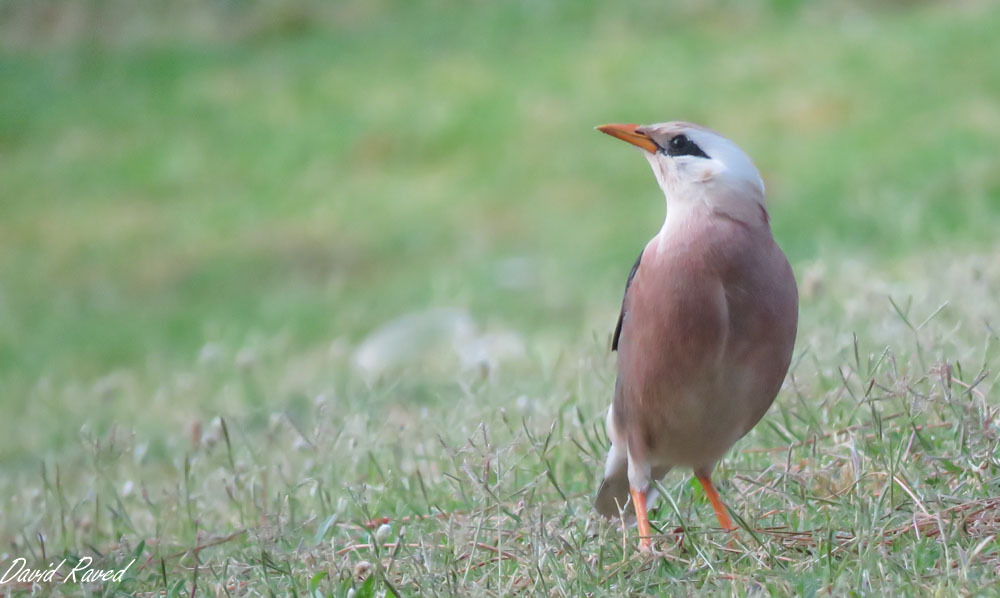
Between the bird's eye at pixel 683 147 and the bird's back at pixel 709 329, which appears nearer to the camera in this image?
the bird's back at pixel 709 329

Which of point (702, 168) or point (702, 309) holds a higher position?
point (702, 168)

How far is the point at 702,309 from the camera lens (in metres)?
3.22

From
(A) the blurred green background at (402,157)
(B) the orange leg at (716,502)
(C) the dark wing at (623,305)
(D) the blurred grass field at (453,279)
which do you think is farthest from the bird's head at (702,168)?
(A) the blurred green background at (402,157)

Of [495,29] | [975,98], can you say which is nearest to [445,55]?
[495,29]

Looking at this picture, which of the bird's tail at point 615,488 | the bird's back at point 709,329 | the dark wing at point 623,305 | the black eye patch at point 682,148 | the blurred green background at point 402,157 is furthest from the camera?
the blurred green background at point 402,157

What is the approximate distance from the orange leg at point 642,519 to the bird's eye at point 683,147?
0.88 meters

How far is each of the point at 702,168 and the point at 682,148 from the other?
0.10m

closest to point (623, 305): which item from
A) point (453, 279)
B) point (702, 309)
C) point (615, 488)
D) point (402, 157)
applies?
point (702, 309)

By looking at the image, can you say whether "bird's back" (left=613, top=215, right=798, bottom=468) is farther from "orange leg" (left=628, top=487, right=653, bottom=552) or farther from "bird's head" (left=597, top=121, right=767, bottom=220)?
"orange leg" (left=628, top=487, right=653, bottom=552)

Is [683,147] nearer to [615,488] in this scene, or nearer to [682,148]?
[682,148]

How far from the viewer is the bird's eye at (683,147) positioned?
338 cm

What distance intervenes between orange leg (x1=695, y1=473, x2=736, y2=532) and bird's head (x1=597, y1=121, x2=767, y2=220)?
75 centimetres

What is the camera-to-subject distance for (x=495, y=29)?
1650cm

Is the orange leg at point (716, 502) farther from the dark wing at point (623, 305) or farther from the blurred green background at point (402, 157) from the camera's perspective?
the blurred green background at point (402, 157)
